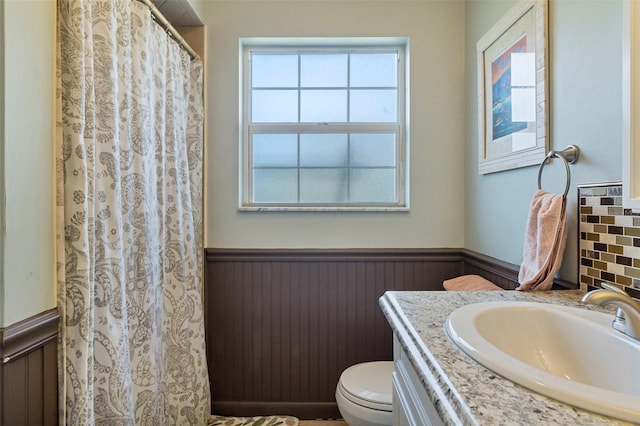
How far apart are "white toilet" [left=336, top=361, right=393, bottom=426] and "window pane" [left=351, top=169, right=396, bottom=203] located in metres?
0.91

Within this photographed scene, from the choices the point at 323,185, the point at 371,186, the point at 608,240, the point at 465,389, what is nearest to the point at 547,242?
the point at 608,240

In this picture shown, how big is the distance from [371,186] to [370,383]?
1040 millimetres

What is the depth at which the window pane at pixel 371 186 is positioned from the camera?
6.57 ft

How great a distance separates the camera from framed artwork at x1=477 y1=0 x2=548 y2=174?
124cm

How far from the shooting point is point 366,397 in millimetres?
1385

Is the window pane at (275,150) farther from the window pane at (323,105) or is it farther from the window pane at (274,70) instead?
the window pane at (274,70)

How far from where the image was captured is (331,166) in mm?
2006

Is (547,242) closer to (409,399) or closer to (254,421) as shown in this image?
(409,399)

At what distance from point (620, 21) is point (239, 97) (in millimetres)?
1622

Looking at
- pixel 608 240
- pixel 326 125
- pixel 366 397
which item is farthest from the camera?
pixel 326 125

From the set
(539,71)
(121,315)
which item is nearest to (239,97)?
(121,315)

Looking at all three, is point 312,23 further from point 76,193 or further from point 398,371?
point 398,371

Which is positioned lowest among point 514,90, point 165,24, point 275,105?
point 514,90

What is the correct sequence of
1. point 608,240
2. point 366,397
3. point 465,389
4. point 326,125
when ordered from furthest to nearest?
point 326,125 → point 366,397 → point 608,240 → point 465,389
